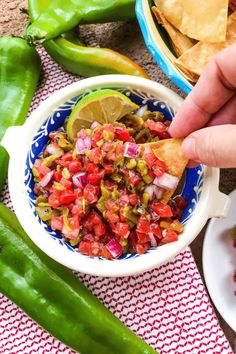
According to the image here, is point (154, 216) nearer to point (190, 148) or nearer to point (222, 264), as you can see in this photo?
point (190, 148)

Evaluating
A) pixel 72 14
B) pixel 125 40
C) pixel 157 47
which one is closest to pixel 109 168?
pixel 157 47

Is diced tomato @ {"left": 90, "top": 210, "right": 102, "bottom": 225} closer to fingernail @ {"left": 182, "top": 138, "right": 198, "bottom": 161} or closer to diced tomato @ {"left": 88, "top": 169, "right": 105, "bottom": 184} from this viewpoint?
diced tomato @ {"left": 88, "top": 169, "right": 105, "bottom": 184}

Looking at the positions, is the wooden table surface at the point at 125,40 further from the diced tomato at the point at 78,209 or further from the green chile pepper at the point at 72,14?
the diced tomato at the point at 78,209

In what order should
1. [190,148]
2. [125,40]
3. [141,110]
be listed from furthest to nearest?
[125,40] < [141,110] < [190,148]

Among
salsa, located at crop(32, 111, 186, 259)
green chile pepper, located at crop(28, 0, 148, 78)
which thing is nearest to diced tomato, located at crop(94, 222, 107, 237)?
salsa, located at crop(32, 111, 186, 259)

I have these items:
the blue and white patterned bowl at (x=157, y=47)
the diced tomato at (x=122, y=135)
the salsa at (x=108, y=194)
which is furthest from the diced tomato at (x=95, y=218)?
the blue and white patterned bowl at (x=157, y=47)

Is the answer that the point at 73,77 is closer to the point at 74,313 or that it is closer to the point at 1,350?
the point at 74,313

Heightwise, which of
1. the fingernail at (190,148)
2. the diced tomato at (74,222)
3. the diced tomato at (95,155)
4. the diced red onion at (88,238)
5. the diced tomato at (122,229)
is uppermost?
the fingernail at (190,148)
